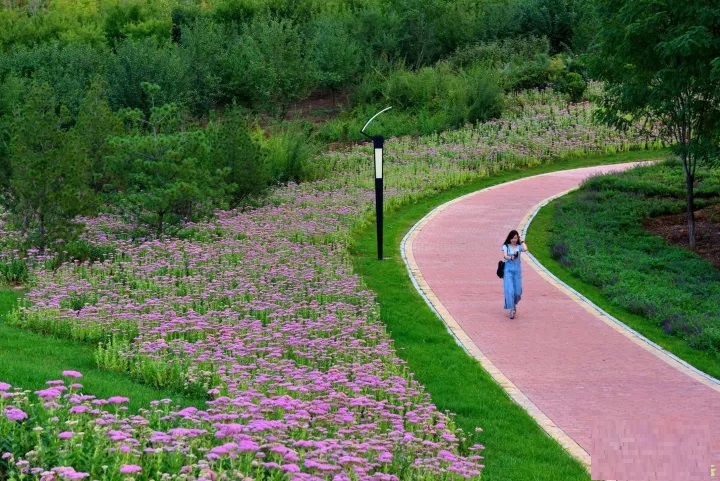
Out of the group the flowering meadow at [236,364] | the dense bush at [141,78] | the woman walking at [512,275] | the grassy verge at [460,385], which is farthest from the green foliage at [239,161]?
the dense bush at [141,78]

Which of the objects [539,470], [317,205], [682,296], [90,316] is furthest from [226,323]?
[317,205]

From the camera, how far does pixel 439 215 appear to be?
23.6 meters

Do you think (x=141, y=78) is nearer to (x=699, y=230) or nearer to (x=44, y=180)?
(x=44, y=180)

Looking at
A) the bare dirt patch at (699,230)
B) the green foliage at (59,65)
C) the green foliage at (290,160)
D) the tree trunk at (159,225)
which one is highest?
the green foliage at (59,65)

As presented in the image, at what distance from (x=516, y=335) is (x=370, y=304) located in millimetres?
1889

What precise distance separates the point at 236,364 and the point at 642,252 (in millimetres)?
11325

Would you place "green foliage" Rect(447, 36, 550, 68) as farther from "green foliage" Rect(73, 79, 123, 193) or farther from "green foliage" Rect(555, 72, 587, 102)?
"green foliage" Rect(73, 79, 123, 193)

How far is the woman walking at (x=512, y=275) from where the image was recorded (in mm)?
14216

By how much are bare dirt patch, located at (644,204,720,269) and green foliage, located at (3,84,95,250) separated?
10.8 meters

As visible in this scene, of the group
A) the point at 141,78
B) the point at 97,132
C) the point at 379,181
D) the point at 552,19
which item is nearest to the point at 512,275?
the point at 379,181

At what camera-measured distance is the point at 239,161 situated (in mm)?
22078

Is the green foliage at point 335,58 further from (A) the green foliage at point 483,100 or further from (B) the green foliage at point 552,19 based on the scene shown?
(B) the green foliage at point 552,19

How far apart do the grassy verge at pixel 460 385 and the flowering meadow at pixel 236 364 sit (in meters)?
0.32

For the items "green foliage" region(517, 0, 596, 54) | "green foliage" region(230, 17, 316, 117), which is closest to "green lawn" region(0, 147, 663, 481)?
"green foliage" region(230, 17, 316, 117)
